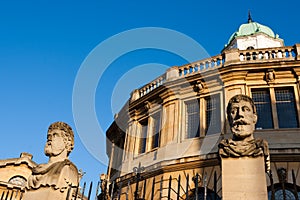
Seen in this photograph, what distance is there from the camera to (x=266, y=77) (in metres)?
17.3

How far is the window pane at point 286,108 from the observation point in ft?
53.8

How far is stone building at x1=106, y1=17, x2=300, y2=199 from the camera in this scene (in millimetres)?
15859

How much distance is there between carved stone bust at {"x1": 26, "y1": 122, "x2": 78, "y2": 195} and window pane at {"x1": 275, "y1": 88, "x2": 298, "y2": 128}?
12.5 m

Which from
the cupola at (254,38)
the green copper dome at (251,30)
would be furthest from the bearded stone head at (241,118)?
the green copper dome at (251,30)

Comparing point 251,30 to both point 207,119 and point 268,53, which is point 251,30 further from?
point 207,119

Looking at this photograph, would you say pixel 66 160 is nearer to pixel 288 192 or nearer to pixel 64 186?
pixel 64 186

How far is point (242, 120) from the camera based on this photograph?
5.42 metres

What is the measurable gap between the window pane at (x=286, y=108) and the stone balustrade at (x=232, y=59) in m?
1.73

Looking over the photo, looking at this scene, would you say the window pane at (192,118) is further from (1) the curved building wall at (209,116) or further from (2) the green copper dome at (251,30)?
(2) the green copper dome at (251,30)

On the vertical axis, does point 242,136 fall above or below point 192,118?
below

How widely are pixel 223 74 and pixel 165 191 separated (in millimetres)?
6620

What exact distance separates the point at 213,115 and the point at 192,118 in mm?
1248

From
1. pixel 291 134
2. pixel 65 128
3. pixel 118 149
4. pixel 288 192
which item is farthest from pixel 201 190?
pixel 65 128

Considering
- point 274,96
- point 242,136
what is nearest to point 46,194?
point 242,136
